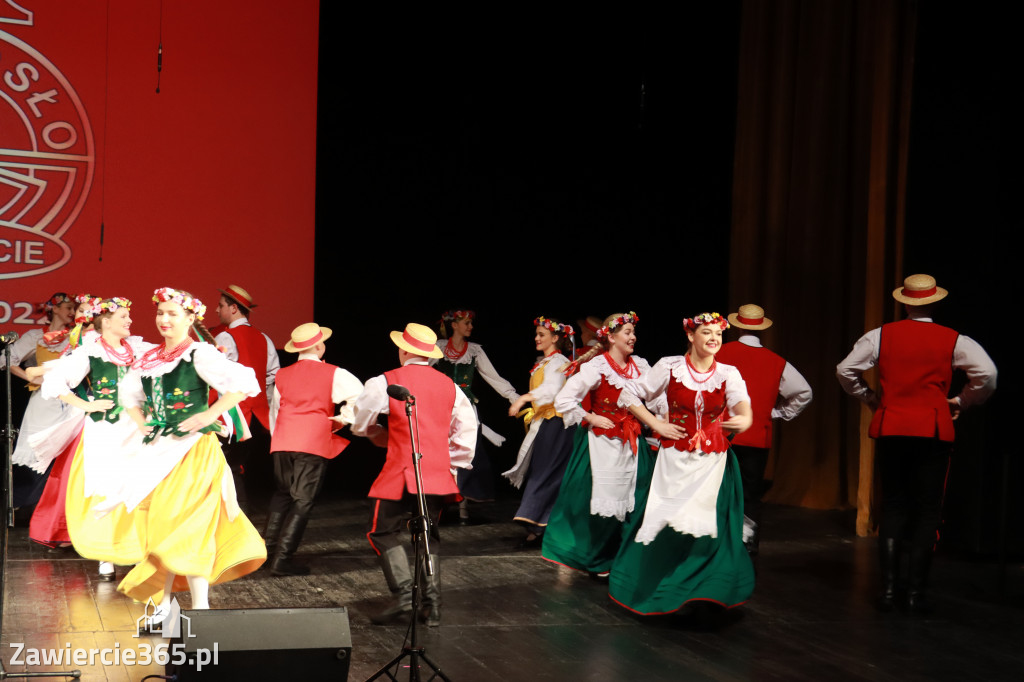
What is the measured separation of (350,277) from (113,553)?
4435 millimetres

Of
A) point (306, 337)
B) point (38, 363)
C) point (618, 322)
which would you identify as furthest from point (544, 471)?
point (38, 363)

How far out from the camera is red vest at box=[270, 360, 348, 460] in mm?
6141

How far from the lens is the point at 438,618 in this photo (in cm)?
490

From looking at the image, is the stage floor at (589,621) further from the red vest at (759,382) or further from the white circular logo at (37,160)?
the white circular logo at (37,160)

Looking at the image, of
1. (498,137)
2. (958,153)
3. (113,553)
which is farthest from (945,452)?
(498,137)

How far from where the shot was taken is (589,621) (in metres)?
5.05

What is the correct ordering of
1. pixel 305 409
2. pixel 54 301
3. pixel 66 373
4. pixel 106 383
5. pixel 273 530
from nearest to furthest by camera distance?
pixel 66 373 → pixel 106 383 → pixel 305 409 → pixel 273 530 → pixel 54 301

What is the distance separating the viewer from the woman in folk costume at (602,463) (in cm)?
596

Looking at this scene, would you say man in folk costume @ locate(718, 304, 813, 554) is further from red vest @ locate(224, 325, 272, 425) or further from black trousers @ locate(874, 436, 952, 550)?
red vest @ locate(224, 325, 272, 425)

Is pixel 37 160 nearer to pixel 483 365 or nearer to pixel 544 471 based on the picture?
pixel 483 365

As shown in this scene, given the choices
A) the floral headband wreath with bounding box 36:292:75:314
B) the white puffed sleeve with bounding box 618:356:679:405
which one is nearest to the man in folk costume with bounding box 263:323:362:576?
the white puffed sleeve with bounding box 618:356:679:405

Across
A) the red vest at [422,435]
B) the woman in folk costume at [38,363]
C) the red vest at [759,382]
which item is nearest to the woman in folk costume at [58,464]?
the woman in folk costume at [38,363]

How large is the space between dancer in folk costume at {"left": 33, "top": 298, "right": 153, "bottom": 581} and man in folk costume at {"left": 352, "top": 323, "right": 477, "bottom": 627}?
1.20 m

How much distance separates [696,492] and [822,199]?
4.56m
